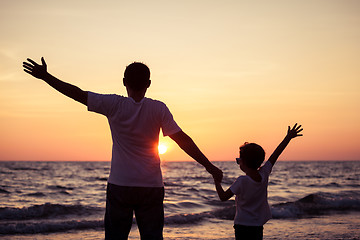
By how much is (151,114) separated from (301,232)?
8.59 metres

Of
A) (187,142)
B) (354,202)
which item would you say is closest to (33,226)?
(187,142)

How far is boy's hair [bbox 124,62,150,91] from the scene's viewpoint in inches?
120

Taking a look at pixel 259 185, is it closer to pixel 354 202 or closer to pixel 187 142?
pixel 187 142

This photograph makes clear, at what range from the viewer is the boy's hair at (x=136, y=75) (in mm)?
3045

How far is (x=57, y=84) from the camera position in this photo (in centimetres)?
290

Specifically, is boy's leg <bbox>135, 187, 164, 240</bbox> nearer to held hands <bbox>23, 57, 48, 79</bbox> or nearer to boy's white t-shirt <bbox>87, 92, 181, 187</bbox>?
boy's white t-shirt <bbox>87, 92, 181, 187</bbox>

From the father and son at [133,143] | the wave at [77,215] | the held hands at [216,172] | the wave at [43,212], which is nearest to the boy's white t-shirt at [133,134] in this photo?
the father and son at [133,143]

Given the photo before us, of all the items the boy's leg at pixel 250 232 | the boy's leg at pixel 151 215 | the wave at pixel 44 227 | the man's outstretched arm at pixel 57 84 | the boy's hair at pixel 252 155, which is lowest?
the wave at pixel 44 227

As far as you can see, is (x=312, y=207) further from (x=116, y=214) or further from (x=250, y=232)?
(x=116, y=214)

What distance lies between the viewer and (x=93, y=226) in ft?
37.7

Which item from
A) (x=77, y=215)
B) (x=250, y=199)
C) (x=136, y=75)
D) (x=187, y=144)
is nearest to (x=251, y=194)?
(x=250, y=199)

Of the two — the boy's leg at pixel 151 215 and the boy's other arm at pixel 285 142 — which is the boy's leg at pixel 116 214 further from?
the boy's other arm at pixel 285 142

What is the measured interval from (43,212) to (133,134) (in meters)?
13.0

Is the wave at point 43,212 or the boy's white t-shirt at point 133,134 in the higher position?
the boy's white t-shirt at point 133,134
